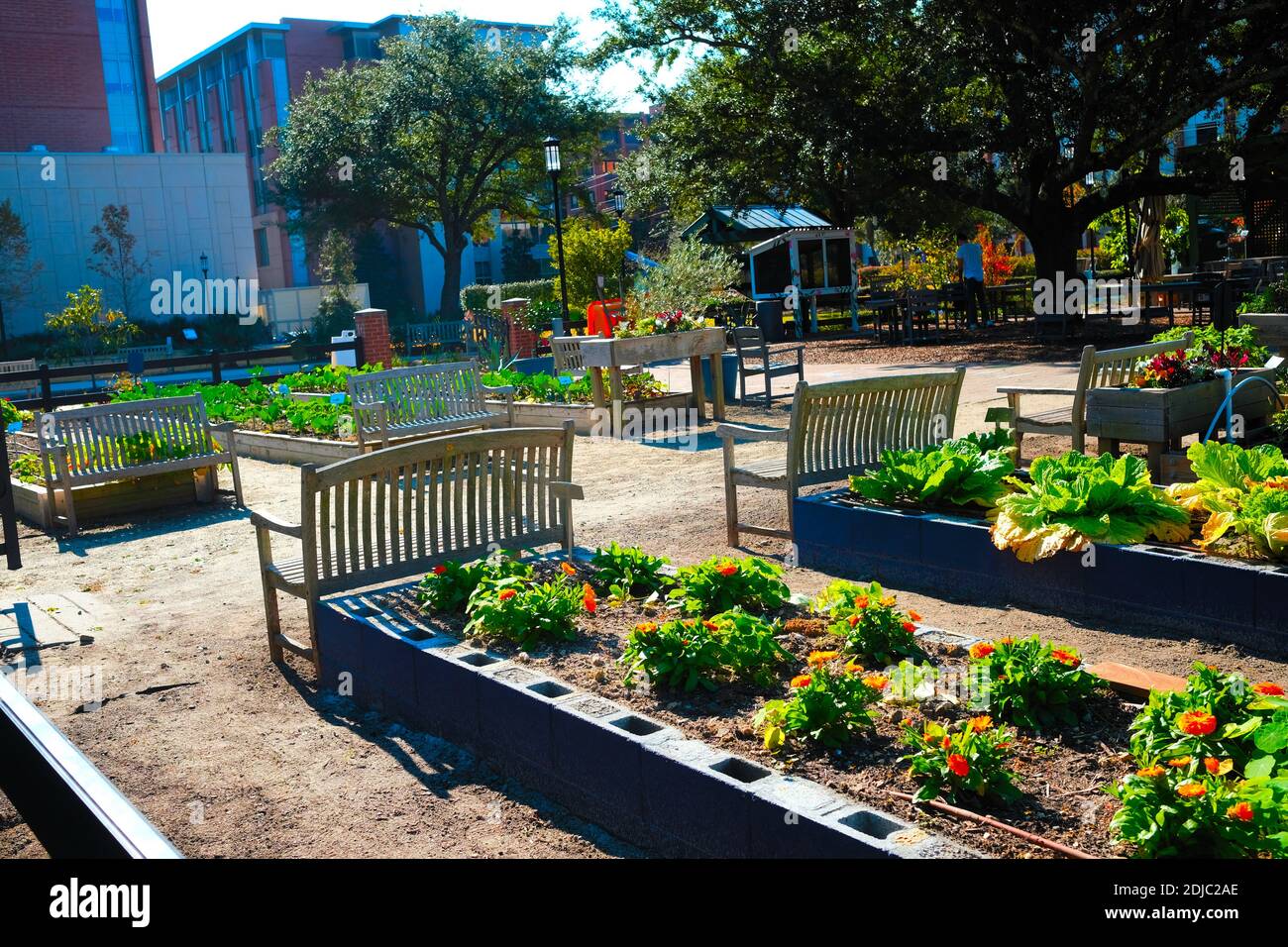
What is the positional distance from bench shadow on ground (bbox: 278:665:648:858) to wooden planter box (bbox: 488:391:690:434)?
8.06m

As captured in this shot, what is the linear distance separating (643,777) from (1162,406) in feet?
15.6

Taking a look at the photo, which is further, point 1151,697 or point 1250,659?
point 1250,659

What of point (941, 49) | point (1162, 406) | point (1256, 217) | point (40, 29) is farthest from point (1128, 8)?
point (40, 29)

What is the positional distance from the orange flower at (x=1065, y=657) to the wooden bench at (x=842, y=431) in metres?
3.18

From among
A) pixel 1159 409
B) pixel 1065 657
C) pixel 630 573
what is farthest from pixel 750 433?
pixel 1065 657

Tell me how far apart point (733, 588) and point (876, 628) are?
31.7 inches

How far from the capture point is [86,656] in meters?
6.29

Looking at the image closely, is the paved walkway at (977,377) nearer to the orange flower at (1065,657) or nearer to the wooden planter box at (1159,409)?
the wooden planter box at (1159,409)

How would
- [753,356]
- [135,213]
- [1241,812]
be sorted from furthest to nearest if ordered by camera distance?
[135,213], [753,356], [1241,812]

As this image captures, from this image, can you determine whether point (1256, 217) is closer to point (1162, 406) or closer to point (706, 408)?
point (706, 408)

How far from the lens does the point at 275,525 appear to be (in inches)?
229

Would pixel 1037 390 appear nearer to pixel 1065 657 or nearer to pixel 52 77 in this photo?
pixel 1065 657

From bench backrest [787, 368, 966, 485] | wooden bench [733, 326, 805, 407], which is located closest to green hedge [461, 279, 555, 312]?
wooden bench [733, 326, 805, 407]
